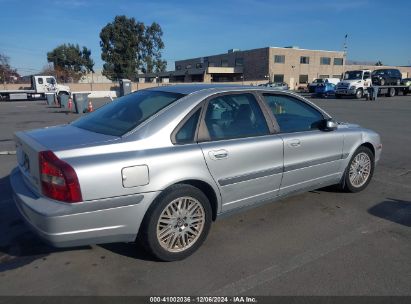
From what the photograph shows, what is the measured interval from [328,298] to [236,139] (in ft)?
5.54

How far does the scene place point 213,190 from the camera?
11.4 feet

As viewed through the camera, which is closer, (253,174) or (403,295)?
(403,295)

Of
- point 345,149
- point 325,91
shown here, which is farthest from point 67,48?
point 345,149

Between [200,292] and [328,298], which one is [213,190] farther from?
[328,298]

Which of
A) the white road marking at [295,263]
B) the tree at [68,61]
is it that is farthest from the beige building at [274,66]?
the white road marking at [295,263]

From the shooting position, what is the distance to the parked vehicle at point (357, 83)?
1241 inches

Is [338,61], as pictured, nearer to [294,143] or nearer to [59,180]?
[294,143]

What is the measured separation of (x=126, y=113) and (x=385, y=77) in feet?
114

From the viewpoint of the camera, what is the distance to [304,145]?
168 inches

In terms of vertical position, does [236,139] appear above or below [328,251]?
above

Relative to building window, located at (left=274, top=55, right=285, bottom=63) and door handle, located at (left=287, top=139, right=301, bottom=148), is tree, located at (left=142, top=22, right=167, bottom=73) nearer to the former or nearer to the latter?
building window, located at (left=274, top=55, right=285, bottom=63)

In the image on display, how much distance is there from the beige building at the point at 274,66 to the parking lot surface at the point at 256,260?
70004 mm

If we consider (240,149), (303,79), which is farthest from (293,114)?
(303,79)

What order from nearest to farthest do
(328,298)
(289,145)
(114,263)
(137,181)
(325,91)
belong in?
(328,298), (137,181), (114,263), (289,145), (325,91)
